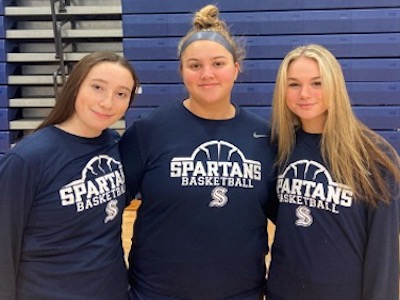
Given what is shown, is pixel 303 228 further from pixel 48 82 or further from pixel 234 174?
pixel 48 82

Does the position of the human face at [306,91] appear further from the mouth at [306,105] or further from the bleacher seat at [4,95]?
the bleacher seat at [4,95]

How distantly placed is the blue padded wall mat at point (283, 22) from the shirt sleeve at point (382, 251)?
2.53m

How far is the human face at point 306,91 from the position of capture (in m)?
1.34

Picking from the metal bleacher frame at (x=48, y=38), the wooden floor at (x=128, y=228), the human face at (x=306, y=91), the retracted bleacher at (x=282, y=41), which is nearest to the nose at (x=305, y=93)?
the human face at (x=306, y=91)

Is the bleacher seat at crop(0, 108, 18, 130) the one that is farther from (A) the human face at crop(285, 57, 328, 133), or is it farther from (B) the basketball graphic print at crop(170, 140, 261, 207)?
(A) the human face at crop(285, 57, 328, 133)

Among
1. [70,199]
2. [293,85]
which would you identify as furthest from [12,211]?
[293,85]

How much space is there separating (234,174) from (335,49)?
250 cm

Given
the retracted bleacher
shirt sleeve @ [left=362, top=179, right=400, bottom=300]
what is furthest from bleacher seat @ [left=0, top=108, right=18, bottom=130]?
shirt sleeve @ [left=362, top=179, right=400, bottom=300]

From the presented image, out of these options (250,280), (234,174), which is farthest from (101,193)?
(250,280)

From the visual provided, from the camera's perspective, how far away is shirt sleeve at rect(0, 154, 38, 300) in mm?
1178

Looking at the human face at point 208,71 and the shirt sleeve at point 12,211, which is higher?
the human face at point 208,71

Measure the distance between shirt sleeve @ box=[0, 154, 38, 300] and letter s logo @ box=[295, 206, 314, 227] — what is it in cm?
75

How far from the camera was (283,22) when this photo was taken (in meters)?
3.59

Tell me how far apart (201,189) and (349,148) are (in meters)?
0.45
